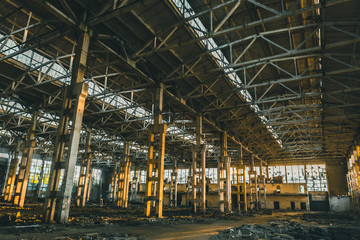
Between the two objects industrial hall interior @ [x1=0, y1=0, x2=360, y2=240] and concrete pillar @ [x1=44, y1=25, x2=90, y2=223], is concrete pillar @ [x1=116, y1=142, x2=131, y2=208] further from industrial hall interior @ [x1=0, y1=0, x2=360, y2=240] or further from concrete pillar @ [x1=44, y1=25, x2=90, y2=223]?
concrete pillar @ [x1=44, y1=25, x2=90, y2=223]

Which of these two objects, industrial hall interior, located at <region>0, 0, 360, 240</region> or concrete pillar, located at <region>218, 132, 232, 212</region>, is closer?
industrial hall interior, located at <region>0, 0, 360, 240</region>

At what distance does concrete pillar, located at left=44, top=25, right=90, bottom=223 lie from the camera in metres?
9.91

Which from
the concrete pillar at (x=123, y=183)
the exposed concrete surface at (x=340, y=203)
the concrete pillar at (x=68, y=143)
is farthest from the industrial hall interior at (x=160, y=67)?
the exposed concrete surface at (x=340, y=203)

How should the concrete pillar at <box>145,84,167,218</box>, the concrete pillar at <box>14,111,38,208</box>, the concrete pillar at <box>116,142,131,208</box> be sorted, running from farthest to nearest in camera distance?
1. the concrete pillar at <box>116,142,131,208</box>
2. the concrete pillar at <box>14,111,38,208</box>
3. the concrete pillar at <box>145,84,167,218</box>

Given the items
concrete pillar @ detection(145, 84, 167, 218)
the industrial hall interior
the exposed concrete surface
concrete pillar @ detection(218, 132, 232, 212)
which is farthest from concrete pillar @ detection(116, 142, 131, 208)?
the exposed concrete surface

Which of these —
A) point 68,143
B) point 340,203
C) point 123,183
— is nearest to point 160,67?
point 68,143

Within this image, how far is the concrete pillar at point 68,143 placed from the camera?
9.91 m

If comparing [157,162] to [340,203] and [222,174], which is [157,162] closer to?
[222,174]

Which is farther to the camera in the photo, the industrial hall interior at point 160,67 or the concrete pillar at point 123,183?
the concrete pillar at point 123,183

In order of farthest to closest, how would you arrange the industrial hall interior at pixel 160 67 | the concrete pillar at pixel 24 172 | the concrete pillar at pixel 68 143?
the concrete pillar at pixel 24 172, the industrial hall interior at pixel 160 67, the concrete pillar at pixel 68 143

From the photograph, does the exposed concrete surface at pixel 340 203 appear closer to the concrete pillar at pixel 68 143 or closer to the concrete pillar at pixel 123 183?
the concrete pillar at pixel 123 183

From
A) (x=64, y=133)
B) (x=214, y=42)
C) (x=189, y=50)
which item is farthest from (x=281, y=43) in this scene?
(x=64, y=133)

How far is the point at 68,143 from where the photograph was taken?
11164 mm

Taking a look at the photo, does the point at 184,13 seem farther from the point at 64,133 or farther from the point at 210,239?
the point at 210,239
